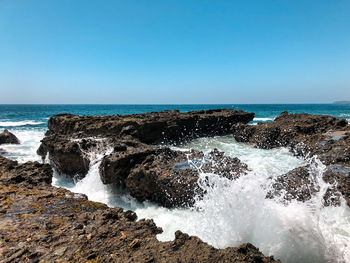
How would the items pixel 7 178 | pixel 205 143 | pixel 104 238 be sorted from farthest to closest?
pixel 205 143 → pixel 7 178 → pixel 104 238

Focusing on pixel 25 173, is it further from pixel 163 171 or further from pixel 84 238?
pixel 163 171

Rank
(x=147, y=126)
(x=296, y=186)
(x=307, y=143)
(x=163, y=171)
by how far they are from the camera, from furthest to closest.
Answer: (x=147, y=126) < (x=307, y=143) < (x=163, y=171) < (x=296, y=186)

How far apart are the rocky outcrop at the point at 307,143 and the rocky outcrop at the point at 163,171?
4.71 ft

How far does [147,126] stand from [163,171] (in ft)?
26.2

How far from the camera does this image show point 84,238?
8.66 ft

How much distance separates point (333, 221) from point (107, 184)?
5736 mm

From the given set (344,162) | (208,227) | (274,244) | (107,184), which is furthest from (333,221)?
(107,184)

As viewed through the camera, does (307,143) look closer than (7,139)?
Yes

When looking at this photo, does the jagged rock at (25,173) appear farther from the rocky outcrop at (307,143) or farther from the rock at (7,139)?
the rock at (7,139)

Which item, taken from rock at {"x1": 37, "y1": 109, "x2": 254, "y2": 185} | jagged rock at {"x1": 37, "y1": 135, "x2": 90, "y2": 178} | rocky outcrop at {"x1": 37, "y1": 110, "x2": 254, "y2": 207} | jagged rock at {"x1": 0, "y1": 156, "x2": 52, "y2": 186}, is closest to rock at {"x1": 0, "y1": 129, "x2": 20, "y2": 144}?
rock at {"x1": 37, "y1": 109, "x2": 254, "y2": 185}

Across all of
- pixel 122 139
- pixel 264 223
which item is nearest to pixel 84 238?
pixel 264 223

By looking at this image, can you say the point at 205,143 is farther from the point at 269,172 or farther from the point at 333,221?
the point at 333,221

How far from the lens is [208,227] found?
4.19m

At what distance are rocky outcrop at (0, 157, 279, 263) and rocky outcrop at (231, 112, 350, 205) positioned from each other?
11.2ft
